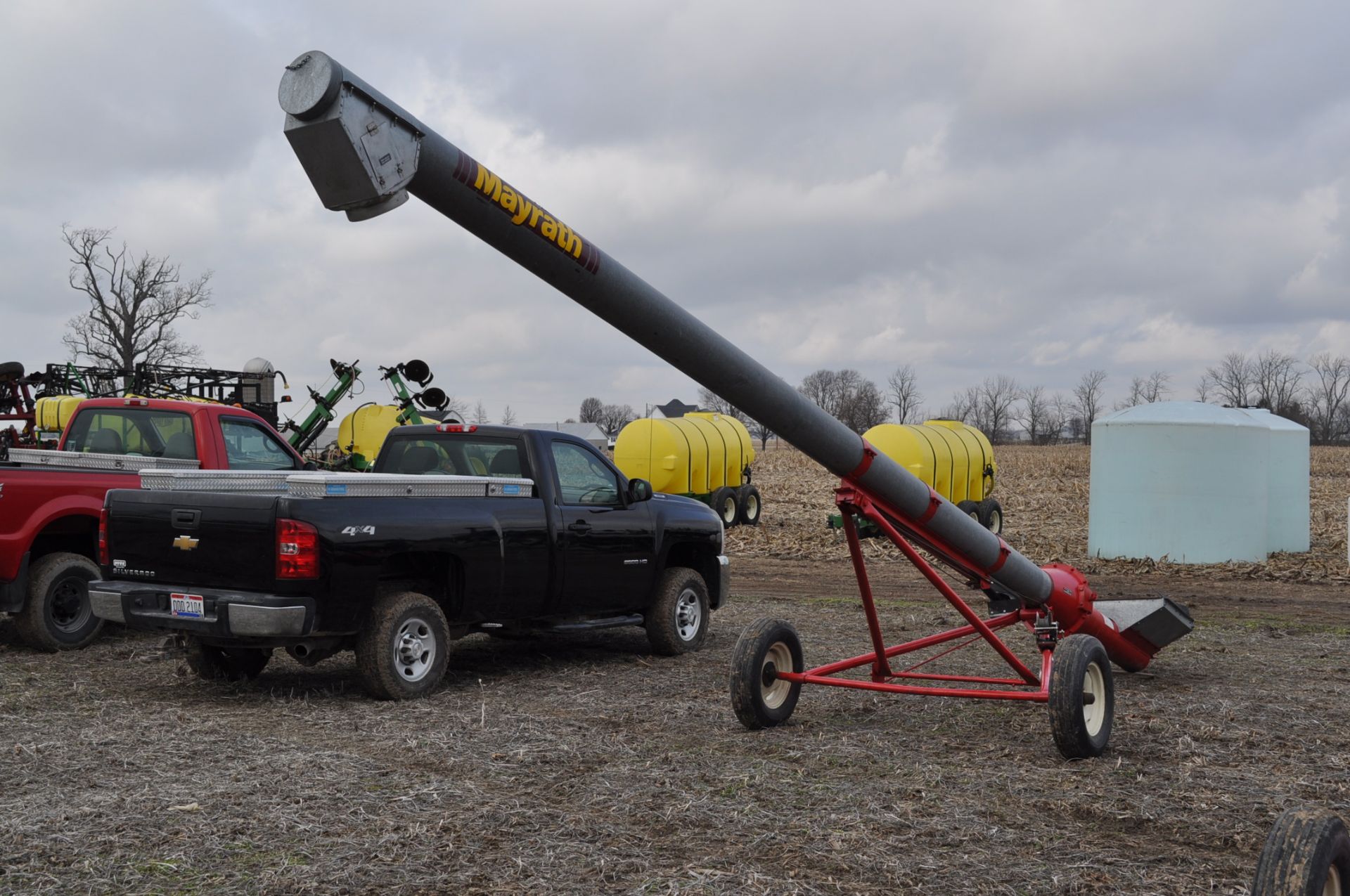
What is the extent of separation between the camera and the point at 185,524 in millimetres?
7781

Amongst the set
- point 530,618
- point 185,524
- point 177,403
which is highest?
point 177,403

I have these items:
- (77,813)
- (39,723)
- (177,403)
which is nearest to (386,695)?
(39,723)

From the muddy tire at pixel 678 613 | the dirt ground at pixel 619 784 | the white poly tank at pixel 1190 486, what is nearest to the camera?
the dirt ground at pixel 619 784

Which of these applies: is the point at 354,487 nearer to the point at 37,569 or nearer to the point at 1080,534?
the point at 37,569

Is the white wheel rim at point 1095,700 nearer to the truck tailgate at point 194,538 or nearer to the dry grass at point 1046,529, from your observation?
the truck tailgate at point 194,538

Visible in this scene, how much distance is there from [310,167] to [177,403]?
7691 mm

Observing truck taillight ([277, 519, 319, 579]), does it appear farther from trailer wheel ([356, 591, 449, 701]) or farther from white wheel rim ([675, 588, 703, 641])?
white wheel rim ([675, 588, 703, 641])

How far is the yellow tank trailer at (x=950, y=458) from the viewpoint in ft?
74.1

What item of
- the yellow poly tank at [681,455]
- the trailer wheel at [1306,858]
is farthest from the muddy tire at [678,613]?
the yellow poly tank at [681,455]

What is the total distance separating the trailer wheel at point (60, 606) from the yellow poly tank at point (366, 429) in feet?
41.8

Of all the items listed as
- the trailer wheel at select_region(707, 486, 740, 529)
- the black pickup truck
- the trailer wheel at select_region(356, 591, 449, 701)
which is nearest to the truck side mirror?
the black pickup truck

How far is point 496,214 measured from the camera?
4.33 metres

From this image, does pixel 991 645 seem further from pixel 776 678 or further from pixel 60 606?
pixel 60 606

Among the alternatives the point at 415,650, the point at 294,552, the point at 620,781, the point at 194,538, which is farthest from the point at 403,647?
the point at 620,781
